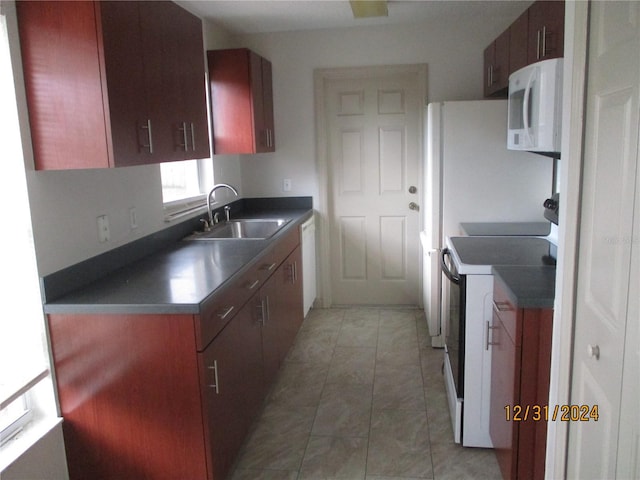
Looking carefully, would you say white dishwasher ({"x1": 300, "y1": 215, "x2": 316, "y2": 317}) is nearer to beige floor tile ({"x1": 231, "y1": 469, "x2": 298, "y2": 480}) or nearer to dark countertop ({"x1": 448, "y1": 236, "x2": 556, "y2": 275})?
dark countertop ({"x1": 448, "y1": 236, "x2": 556, "y2": 275})

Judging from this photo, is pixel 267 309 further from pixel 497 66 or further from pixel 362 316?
pixel 497 66

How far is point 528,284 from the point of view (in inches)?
79.3

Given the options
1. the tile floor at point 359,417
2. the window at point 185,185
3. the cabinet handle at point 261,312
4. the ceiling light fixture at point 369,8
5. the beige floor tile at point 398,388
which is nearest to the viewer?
the tile floor at point 359,417

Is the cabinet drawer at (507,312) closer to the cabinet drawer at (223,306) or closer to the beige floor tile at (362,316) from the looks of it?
the cabinet drawer at (223,306)

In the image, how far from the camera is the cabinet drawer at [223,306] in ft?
6.38

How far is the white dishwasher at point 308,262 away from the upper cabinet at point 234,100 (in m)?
0.79

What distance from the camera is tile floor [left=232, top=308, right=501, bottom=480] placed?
7.95 ft

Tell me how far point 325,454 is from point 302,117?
9.36 ft

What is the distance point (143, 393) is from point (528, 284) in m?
1.51

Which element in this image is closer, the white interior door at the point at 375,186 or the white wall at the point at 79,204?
the white wall at the point at 79,204

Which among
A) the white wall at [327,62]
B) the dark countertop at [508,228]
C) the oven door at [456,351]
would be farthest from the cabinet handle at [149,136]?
the white wall at [327,62]

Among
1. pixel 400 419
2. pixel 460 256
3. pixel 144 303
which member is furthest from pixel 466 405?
pixel 144 303

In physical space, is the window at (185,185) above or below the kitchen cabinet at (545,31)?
below

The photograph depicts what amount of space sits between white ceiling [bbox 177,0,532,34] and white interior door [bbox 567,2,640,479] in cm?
256
